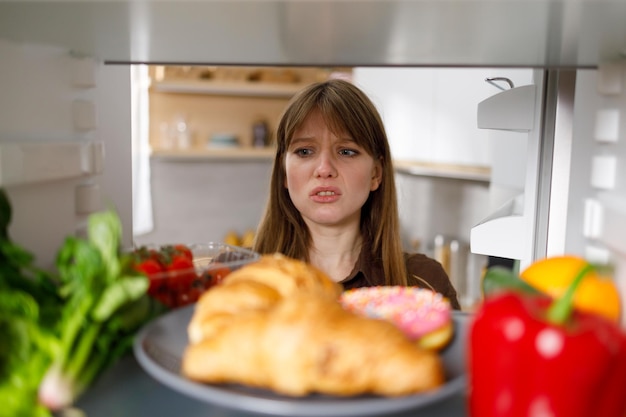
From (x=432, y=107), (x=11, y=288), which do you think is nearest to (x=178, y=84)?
(x=432, y=107)

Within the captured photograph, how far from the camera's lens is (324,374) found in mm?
464

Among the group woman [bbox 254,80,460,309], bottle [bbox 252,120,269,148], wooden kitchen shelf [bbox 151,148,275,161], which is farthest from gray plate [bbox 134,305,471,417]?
bottle [bbox 252,120,269,148]

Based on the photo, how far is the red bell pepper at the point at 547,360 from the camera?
1.35ft

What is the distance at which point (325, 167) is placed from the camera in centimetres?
148

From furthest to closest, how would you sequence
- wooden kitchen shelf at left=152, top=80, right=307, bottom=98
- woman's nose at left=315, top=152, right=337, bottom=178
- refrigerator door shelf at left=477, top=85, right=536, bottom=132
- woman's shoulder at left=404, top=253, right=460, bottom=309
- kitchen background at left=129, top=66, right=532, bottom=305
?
1. wooden kitchen shelf at left=152, top=80, right=307, bottom=98
2. kitchen background at left=129, top=66, right=532, bottom=305
3. woman's shoulder at left=404, top=253, right=460, bottom=309
4. woman's nose at left=315, top=152, right=337, bottom=178
5. refrigerator door shelf at left=477, top=85, right=536, bottom=132

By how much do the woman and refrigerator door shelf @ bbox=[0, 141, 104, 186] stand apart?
0.64m

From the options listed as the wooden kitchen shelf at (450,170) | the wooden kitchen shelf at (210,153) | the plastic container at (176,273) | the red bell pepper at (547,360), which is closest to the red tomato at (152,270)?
the plastic container at (176,273)

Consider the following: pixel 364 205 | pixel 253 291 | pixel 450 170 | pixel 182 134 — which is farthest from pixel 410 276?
pixel 182 134

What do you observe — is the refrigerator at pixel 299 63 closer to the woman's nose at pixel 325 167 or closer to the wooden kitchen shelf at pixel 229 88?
the woman's nose at pixel 325 167

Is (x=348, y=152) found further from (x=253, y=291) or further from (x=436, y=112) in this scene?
(x=436, y=112)

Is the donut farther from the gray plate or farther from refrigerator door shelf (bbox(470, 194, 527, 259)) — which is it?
refrigerator door shelf (bbox(470, 194, 527, 259))

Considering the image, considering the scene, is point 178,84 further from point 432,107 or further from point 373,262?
point 373,262

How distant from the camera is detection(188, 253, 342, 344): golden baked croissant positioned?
54 centimetres

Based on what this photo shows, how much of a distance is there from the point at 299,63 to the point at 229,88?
2545 mm
